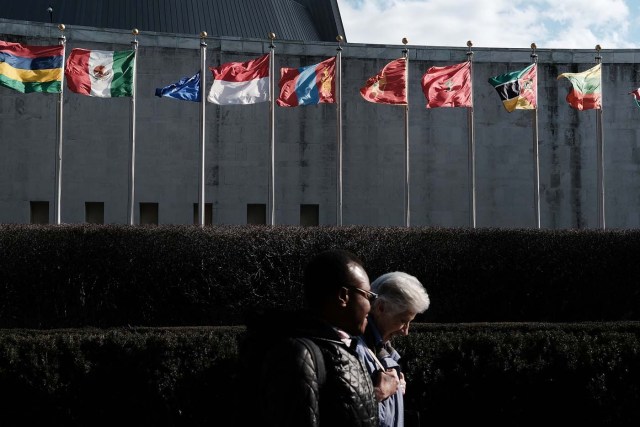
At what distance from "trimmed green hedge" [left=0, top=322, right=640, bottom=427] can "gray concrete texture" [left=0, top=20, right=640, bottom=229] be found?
13.7 meters

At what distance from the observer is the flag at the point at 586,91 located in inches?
730

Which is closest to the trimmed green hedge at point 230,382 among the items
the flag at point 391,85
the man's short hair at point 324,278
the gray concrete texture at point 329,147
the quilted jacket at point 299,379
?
the man's short hair at point 324,278

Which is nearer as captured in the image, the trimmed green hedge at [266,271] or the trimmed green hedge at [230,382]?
the trimmed green hedge at [230,382]

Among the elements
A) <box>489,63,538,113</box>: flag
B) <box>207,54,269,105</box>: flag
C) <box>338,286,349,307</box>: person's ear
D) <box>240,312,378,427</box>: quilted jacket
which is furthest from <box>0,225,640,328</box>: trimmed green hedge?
<box>240,312,378,427</box>: quilted jacket

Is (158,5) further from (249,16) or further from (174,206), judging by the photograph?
(174,206)

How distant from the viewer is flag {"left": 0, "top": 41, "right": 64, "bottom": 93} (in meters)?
16.4

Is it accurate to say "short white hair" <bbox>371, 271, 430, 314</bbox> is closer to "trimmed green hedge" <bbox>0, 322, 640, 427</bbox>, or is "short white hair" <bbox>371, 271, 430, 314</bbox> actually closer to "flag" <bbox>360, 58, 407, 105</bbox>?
"trimmed green hedge" <bbox>0, 322, 640, 427</bbox>

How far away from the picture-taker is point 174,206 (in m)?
21.4

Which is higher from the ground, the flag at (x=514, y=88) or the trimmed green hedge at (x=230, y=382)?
the flag at (x=514, y=88)

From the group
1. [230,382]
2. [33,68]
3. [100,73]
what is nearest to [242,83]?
[100,73]

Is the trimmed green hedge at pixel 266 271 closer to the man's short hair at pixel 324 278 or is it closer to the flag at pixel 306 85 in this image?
the flag at pixel 306 85

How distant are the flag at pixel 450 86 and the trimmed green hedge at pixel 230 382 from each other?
1114cm

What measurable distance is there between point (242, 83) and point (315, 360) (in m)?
14.7

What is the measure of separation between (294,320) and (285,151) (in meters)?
18.9
